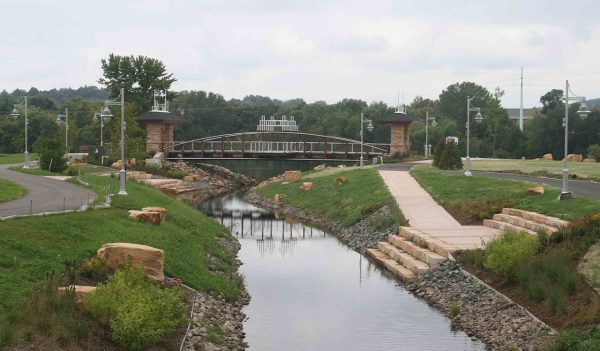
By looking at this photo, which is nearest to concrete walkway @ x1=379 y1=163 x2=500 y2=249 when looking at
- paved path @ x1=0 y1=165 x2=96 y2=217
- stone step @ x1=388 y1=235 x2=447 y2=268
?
stone step @ x1=388 y1=235 x2=447 y2=268

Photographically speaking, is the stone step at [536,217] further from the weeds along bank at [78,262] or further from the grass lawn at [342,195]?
the weeds along bank at [78,262]

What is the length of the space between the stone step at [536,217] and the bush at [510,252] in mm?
3385

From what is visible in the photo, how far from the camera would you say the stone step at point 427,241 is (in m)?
28.8

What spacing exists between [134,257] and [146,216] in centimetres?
946

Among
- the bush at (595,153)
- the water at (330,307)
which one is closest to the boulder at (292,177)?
the bush at (595,153)

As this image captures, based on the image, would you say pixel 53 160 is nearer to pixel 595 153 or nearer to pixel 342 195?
pixel 342 195

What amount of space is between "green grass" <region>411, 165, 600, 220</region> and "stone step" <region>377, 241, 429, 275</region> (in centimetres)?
584

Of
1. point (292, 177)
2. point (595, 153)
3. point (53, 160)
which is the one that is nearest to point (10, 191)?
point (53, 160)

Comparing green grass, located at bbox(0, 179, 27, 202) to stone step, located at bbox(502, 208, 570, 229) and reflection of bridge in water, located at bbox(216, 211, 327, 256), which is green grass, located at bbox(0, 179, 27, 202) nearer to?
reflection of bridge in water, located at bbox(216, 211, 327, 256)

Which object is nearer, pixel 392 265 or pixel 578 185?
pixel 392 265

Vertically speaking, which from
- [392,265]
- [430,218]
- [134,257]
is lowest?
[392,265]

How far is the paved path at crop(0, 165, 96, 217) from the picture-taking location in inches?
1099

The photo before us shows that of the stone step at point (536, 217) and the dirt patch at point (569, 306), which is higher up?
the stone step at point (536, 217)

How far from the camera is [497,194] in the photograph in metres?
38.9
